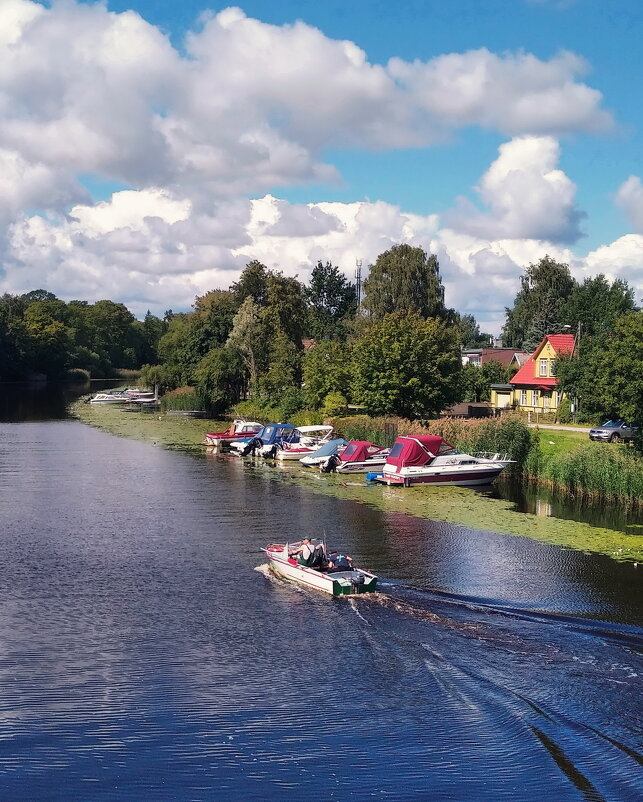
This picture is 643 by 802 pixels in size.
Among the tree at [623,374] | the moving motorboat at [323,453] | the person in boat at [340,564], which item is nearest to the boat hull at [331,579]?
the person in boat at [340,564]

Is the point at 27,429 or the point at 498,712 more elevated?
the point at 27,429

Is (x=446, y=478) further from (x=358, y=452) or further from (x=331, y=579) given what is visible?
(x=331, y=579)

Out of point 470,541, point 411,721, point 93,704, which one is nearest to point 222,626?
point 93,704

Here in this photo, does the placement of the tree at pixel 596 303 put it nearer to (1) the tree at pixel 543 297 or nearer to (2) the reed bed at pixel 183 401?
(1) the tree at pixel 543 297

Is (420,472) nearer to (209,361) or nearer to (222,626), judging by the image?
(222,626)

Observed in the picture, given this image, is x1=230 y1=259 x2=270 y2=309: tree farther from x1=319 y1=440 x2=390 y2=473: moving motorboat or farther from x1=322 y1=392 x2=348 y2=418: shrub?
x1=319 y1=440 x2=390 y2=473: moving motorboat

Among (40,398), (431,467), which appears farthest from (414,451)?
(40,398)
